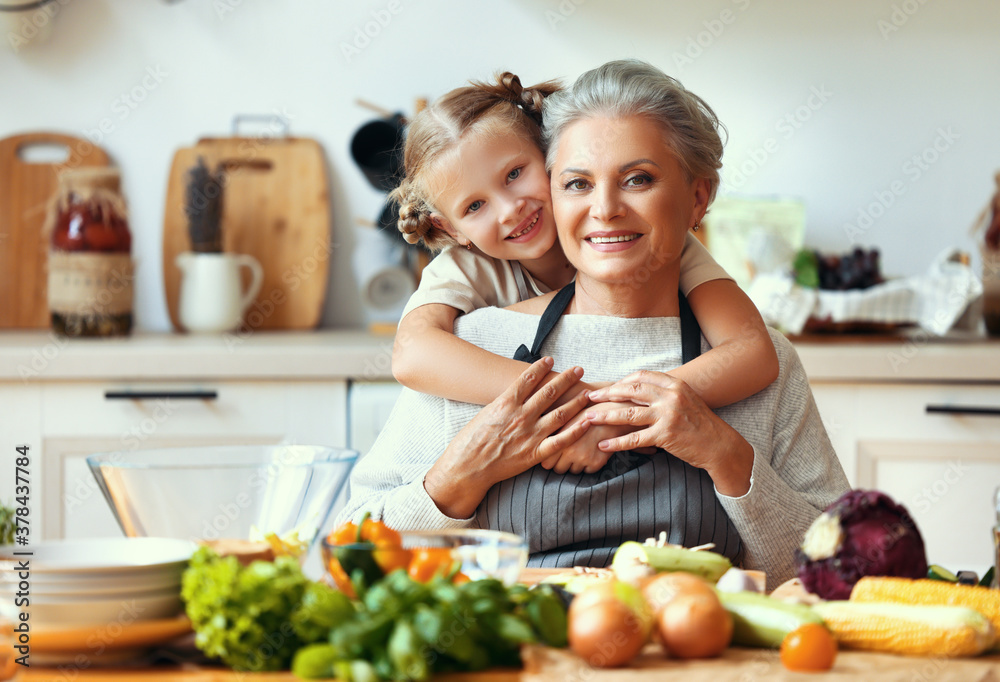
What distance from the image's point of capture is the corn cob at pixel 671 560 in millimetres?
930

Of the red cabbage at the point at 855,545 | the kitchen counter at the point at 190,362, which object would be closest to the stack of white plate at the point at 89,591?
the red cabbage at the point at 855,545

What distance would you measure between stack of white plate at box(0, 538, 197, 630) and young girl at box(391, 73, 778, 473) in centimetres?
61

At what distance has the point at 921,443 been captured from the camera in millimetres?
2346

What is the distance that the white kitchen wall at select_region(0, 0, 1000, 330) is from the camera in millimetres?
2852

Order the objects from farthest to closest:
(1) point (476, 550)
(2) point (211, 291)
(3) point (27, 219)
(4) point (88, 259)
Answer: (3) point (27, 219), (2) point (211, 291), (4) point (88, 259), (1) point (476, 550)

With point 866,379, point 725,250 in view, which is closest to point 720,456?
point 866,379

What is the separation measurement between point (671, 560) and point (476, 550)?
0.23 metres

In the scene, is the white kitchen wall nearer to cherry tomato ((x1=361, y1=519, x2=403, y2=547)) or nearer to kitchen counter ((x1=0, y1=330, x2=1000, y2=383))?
kitchen counter ((x1=0, y1=330, x2=1000, y2=383))

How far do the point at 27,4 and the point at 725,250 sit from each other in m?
2.12

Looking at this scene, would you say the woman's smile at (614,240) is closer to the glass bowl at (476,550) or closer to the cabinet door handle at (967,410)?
the glass bowl at (476,550)

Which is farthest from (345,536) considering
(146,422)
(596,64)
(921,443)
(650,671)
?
(596,64)

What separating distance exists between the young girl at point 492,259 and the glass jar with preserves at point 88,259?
4.26ft

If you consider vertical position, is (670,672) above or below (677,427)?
below

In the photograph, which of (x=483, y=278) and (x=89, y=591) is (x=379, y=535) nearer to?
(x=89, y=591)
